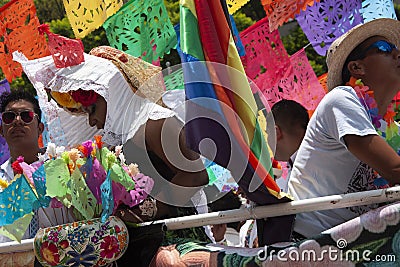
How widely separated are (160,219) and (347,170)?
83cm

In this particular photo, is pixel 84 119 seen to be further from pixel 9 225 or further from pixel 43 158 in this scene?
pixel 9 225

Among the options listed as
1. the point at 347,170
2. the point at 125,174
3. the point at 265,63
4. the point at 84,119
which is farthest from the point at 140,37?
the point at 347,170

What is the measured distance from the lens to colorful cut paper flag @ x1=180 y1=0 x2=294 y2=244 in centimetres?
238

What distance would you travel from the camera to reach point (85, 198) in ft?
8.94

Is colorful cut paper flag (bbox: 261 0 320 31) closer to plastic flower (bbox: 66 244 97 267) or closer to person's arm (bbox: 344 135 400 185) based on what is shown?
person's arm (bbox: 344 135 400 185)

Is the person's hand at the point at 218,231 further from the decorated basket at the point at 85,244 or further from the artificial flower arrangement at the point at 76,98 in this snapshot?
the decorated basket at the point at 85,244

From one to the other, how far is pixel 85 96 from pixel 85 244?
0.82 meters

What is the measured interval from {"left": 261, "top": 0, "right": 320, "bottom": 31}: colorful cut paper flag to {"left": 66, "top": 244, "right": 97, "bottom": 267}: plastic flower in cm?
136

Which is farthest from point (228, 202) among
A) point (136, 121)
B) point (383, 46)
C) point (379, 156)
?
point (379, 156)

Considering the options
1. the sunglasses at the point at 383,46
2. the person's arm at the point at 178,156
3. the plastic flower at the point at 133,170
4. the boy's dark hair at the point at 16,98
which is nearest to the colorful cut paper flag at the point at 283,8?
the sunglasses at the point at 383,46

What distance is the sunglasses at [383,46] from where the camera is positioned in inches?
106

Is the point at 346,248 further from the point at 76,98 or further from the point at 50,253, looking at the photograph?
the point at 76,98

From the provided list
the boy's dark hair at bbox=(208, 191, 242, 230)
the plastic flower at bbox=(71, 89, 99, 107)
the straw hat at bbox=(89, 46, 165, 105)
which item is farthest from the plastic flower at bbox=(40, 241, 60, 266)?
the boy's dark hair at bbox=(208, 191, 242, 230)

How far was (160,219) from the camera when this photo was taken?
114 inches
